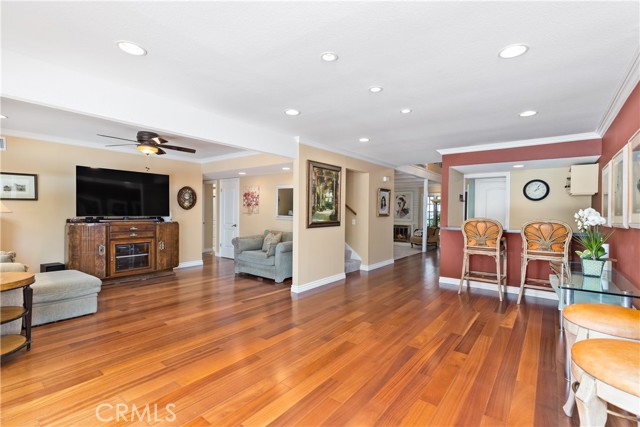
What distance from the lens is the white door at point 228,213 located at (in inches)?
313

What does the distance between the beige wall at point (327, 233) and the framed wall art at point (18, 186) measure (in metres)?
4.03

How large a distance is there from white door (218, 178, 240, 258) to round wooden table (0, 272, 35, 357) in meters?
5.25

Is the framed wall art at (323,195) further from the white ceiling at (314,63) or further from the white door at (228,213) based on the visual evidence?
the white door at (228,213)

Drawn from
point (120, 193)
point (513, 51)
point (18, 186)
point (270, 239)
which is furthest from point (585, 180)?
point (18, 186)

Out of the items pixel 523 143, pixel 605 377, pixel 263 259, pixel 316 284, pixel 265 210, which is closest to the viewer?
pixel 605 377

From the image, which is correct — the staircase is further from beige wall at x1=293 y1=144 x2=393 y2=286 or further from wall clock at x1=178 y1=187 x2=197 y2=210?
wall clock at x1=178 y1=187 x2=197 y2=210

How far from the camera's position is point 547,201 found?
5.59 metres

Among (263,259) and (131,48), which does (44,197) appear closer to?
(263,259)

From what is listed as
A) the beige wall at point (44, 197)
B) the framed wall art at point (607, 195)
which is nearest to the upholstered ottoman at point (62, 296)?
the beige wall at point (44, 197)

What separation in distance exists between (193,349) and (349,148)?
13.1ft

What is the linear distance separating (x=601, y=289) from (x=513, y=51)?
181cm

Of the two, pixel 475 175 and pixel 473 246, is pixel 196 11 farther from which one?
pixel 475 175

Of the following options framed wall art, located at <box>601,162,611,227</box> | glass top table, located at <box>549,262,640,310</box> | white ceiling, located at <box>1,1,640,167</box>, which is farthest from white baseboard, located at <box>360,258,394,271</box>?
framed wall art, located at <box>601,162,611,227</box>

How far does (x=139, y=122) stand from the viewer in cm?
285
